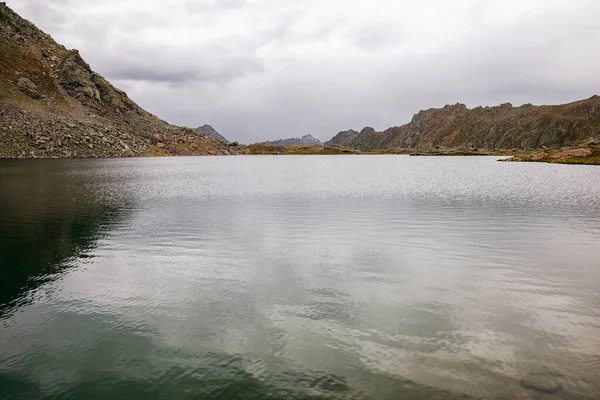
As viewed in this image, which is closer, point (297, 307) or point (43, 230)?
point (297, 307)

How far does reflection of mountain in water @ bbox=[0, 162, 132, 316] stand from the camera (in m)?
25.7

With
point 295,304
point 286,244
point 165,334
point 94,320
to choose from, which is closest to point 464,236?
point 286,244

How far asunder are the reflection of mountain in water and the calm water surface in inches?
9.2

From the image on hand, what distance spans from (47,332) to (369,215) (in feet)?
116

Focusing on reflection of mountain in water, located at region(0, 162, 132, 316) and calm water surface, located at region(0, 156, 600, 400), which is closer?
calm water surface, located at region(0, 156, 600, 400)

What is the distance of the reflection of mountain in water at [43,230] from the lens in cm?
2567

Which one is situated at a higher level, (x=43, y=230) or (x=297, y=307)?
(x=43, y=230)

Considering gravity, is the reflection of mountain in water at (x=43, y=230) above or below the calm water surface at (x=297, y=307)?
above

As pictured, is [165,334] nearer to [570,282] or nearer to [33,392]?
[33,392]

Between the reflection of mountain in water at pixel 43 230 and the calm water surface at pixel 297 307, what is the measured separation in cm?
23

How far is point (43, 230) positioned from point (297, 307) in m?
30.9

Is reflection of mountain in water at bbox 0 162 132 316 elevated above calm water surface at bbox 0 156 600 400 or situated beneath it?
elevated above

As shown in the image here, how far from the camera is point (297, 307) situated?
20.5 m

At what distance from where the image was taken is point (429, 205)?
2128 inches
